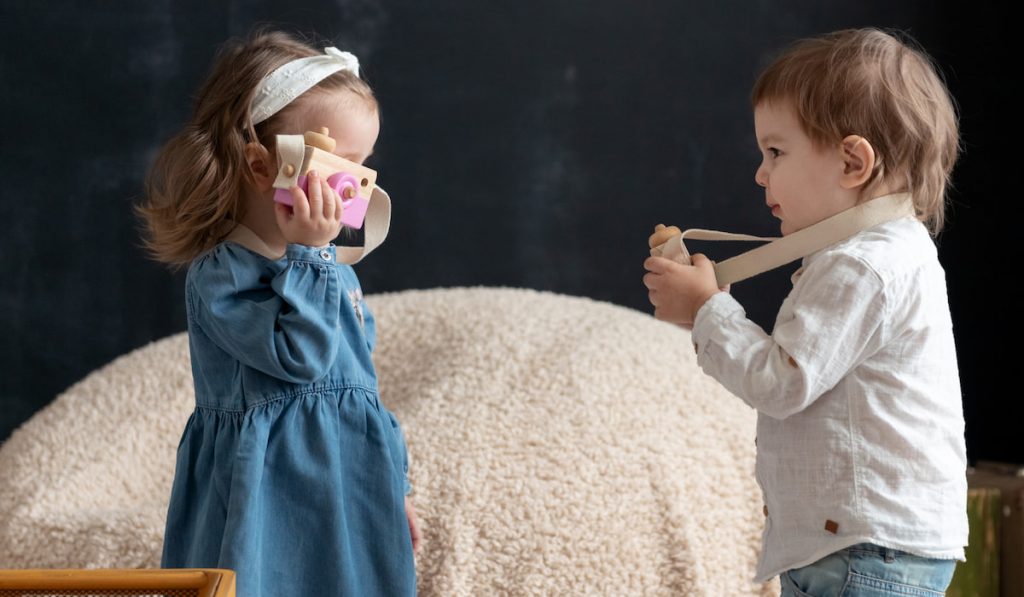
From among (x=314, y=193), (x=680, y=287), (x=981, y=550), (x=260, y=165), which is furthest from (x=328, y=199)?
(x=981, y=550)

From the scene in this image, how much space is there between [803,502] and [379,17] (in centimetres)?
179

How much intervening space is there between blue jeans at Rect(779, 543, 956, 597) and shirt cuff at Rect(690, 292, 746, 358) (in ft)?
0.74

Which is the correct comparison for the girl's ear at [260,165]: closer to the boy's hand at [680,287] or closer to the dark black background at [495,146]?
the boy's hand at [680,287]

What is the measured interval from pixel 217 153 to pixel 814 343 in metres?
0.63

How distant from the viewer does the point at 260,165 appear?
1134 millimetres

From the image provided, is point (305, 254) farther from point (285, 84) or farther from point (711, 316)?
point (711, 316)

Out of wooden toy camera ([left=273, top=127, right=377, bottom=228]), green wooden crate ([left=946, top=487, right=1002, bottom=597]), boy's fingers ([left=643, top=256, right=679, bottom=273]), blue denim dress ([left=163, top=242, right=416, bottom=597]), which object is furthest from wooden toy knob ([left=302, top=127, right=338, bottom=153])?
green wooden crate ([left=946, top=487, right=1002, bottom=597])

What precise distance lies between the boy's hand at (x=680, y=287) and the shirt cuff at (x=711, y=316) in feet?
0.05

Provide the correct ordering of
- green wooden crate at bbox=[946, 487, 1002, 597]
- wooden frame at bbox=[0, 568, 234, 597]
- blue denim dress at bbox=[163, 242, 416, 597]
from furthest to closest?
1. green wooden crate at bbox=[946, 487, 1002, 597]
2. blue denim dress at bbox=[163, 242, 416, 597]
3. wooden frame at bbox=[0, 568, 234, 597]

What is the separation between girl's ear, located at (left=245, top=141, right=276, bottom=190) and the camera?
3.70 ft

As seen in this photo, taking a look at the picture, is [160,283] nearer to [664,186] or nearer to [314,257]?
[664,186]

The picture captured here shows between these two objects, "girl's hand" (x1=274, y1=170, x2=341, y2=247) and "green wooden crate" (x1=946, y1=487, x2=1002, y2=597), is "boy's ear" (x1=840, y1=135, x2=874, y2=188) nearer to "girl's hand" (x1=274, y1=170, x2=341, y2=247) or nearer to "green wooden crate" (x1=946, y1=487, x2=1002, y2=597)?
"girl's hand" (x1=274, y1=170, x2=341, y2=247)

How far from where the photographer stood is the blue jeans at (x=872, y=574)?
0.98 meters

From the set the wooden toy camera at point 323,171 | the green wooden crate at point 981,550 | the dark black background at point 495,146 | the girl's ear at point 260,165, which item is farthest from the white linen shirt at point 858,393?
the dark black background at point 495,146
